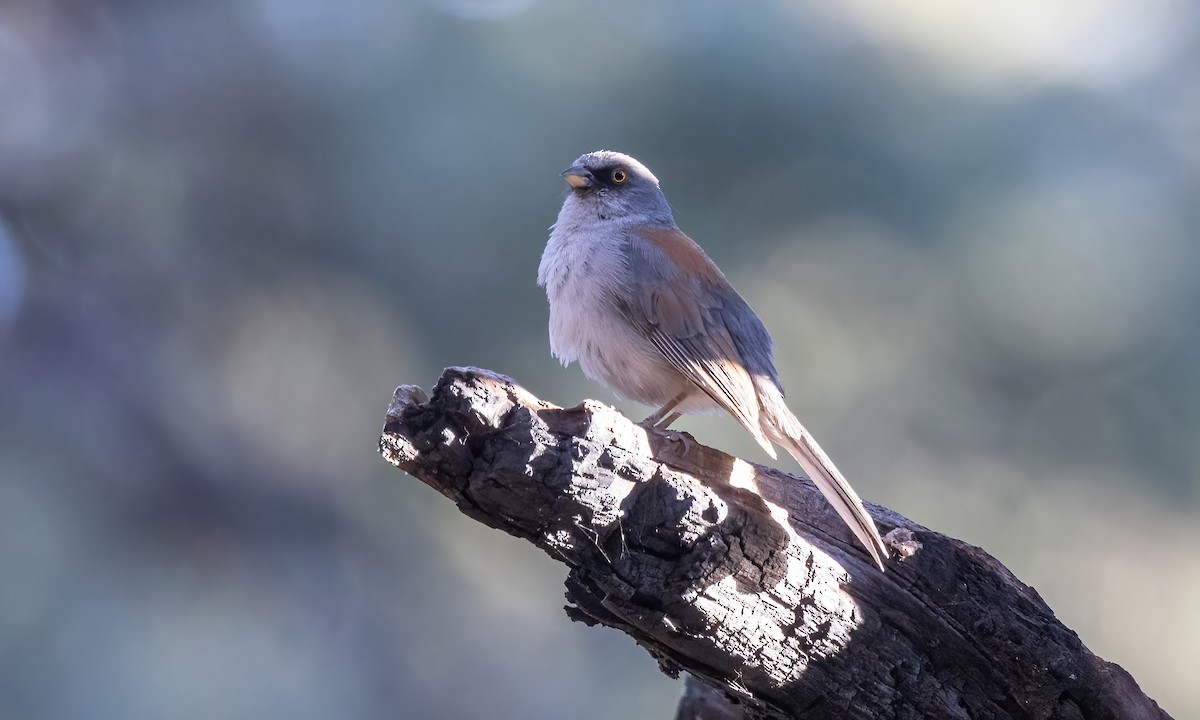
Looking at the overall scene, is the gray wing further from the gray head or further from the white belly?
the gray head

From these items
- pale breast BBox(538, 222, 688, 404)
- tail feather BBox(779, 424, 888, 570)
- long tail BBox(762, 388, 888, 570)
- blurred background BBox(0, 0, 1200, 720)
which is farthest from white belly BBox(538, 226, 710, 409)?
blurred background BBox(0, 0, 1200, 720)

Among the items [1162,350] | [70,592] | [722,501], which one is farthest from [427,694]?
[1162,350]

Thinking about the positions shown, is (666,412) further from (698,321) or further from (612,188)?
(612,188)

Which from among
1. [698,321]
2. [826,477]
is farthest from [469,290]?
[826,477]

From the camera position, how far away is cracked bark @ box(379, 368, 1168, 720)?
234cm

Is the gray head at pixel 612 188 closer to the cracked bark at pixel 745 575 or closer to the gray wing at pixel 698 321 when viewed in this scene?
the gray wing at pixel 698 321

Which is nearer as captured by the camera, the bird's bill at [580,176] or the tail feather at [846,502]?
the tail feather at [846,502]

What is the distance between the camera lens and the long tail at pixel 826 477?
2805mm

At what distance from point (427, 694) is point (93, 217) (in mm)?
3982

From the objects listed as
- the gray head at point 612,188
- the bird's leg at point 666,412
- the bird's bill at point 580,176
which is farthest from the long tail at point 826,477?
the bird's bill at point 580,176

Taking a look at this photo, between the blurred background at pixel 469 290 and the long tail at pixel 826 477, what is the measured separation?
8.67ft

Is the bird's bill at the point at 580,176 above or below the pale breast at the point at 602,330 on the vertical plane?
above

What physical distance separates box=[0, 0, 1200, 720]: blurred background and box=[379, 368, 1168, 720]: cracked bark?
303 centimetres

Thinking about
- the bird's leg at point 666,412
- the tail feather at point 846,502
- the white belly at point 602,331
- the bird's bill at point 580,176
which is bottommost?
the tail feather at point 846,502
